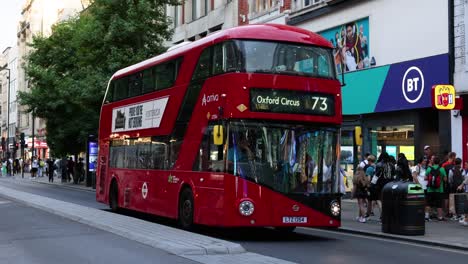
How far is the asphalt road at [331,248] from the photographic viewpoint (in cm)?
1081

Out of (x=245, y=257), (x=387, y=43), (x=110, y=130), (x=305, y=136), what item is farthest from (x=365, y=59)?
(x=245, y=257)

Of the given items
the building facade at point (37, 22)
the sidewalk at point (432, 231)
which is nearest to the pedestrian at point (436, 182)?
the sidewalk at point (432, 231)

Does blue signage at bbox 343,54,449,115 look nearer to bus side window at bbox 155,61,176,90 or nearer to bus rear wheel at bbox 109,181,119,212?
bus side window at bbox 155,61,176,90

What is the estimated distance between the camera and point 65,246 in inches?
455

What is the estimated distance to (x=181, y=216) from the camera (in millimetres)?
14773

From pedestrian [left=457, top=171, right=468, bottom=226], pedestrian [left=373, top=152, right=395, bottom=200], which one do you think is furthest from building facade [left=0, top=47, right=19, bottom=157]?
pedestrian [left=457, top=171, right=468, bottom=226]

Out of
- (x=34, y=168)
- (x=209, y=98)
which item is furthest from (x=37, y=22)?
(x=209, y=98)

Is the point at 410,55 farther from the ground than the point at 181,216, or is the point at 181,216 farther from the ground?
the point at 410,55

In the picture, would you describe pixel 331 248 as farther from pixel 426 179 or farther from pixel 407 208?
pixel 426 179

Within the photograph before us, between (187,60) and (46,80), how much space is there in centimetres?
2976

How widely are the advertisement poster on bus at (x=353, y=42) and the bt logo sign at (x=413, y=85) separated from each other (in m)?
2.68

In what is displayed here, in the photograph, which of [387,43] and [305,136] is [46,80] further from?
[305,136]

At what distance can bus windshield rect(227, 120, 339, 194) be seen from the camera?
41.6ft

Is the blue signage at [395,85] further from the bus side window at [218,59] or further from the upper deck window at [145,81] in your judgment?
the bus side window at [218,59]
